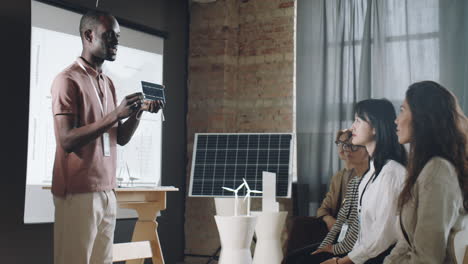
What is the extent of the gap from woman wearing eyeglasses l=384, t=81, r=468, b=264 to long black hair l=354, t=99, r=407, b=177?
0.49 m

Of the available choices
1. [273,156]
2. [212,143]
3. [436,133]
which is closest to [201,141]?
[212,143]

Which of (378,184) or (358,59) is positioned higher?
(358,59)

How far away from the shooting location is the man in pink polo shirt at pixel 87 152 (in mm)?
2049

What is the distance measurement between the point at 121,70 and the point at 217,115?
1235 mm

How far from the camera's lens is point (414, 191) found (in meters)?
2.07

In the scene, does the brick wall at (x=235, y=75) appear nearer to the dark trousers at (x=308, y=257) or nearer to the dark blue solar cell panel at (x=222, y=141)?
the dark blue solar cell panel at (x=222, y=141)

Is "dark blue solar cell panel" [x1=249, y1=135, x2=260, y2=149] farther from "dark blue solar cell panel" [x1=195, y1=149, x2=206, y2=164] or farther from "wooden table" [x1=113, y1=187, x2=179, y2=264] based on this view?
"wooden table" [x1=113, y1=187, x2=179, y2=264]

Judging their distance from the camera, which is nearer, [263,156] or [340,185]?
[340,185]

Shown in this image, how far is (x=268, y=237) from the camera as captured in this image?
3.83m

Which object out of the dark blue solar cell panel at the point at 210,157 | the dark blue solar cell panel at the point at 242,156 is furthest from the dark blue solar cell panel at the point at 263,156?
the dark blue solar cell panel at the point at 210,157

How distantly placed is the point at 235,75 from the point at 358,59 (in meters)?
1.28

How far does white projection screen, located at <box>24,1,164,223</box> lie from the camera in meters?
3.97

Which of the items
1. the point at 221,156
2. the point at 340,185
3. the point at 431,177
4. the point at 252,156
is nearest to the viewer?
the point at 431,177

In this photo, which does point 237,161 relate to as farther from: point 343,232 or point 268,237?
point 343,232
